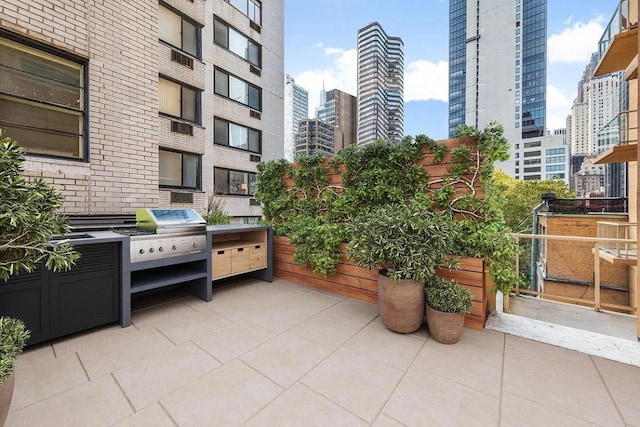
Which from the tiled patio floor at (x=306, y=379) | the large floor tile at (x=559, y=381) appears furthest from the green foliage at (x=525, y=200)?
the tiled patio floor at (x=306, y=379)

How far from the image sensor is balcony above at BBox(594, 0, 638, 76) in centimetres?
427

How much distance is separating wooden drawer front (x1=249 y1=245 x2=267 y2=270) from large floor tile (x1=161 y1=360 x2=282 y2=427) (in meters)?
1.95

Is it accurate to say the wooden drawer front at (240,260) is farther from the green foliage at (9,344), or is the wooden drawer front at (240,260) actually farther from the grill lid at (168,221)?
the green foliage at (9,344)

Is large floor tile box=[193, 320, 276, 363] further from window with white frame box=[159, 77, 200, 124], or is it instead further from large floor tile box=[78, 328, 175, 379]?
window with white frame box=[159, 77, 200, 124]

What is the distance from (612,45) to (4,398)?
7.92 metres

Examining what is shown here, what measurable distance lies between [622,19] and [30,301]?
30.5 ft

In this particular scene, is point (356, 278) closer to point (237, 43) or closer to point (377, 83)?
point (237, 43)

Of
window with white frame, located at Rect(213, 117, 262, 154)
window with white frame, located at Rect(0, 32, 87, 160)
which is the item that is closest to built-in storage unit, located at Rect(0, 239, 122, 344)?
window with white frame, located at Rect(0, 32, 87, 160)

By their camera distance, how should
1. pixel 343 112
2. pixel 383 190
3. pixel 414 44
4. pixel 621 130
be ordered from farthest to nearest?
1. pixel 343 112
2. pixel 414 44
3. pixel 621 130
4. pixel 383 190

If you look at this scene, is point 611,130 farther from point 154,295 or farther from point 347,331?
point 154,295

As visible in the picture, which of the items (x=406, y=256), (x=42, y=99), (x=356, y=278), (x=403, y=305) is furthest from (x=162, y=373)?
(x=42, y=99)

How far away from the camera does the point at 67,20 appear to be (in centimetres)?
284

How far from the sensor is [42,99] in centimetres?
277

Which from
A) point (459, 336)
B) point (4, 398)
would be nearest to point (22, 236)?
point (4, 398)
